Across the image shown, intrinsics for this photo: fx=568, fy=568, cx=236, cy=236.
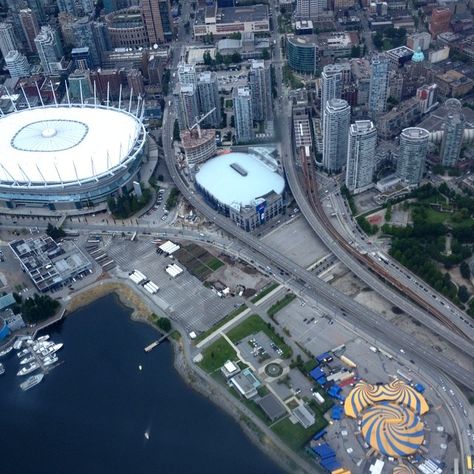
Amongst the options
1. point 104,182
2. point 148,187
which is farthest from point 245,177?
point 104,182

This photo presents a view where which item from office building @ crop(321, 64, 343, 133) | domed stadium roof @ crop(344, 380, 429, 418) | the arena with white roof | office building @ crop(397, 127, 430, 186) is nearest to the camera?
domed stadium roof @ crop(344, 380, 429, 418)

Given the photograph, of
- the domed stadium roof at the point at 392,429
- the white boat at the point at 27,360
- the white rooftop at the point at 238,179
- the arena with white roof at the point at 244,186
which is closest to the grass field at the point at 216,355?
the domed stadium roof at the point at 392,429

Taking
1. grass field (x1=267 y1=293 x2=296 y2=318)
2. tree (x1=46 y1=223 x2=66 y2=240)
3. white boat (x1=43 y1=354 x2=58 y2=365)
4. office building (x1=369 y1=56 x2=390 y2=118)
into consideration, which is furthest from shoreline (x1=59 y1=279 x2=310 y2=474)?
office building (x1=369 y1=56 x2=390 y2=118)

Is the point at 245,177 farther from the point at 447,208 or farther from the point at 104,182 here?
the point at 447,208

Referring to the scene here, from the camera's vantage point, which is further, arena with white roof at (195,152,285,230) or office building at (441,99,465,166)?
office building at (441,99,465,166)

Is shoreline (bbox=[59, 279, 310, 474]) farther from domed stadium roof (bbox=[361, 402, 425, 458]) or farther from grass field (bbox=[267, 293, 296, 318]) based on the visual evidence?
grass field (bbox=[267, 293, 296, 318])

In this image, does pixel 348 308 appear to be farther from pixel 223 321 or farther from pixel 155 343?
pixel 155 343

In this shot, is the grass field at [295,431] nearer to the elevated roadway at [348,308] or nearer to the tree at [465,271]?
the elevated roadway at [348,308]
